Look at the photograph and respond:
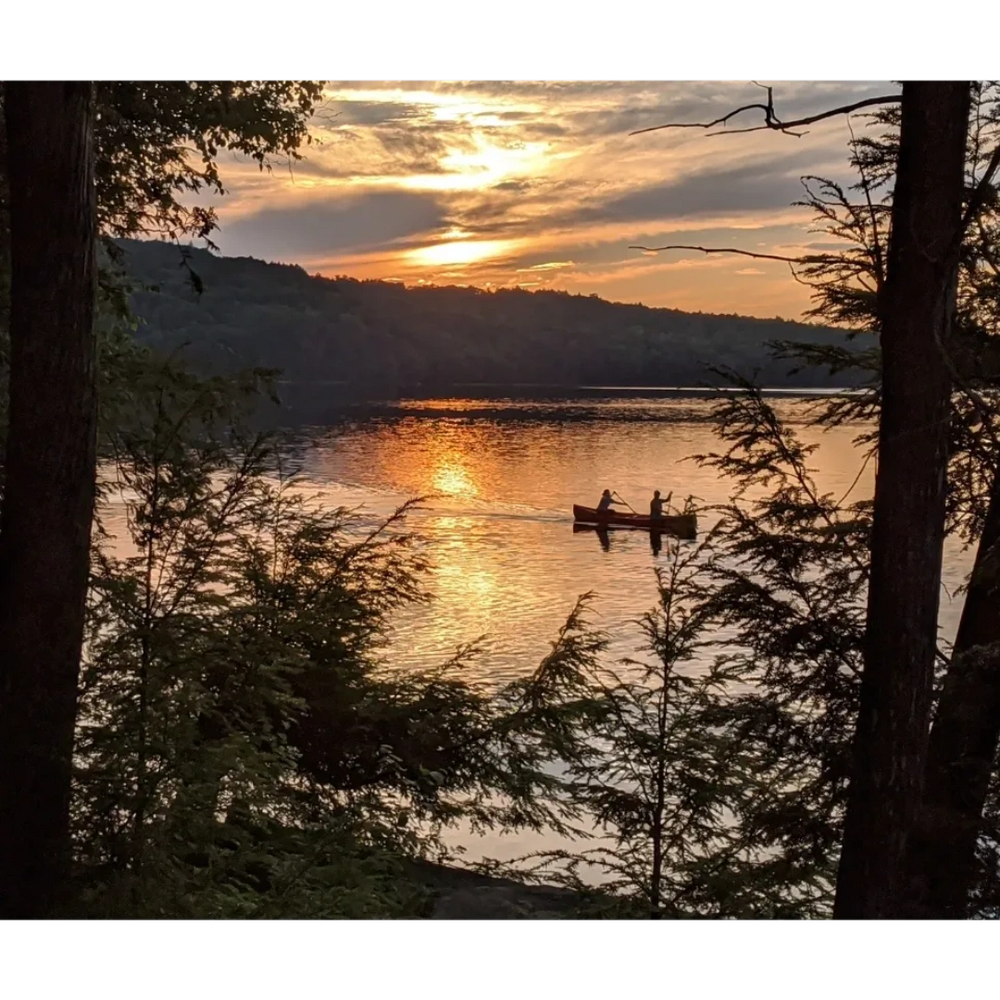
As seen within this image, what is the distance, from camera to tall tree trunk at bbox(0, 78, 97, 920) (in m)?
4.00

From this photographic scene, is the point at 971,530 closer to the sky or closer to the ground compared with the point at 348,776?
closer to the sky

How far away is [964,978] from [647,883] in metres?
5.98

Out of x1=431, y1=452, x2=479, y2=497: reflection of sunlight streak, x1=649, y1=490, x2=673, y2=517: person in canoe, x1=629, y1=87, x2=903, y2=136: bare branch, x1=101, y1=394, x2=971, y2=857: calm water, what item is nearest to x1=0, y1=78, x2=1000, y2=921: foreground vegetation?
x1=629, y1=87, x2=903, y2=136: bare branch

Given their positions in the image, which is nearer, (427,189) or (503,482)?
(427,189)

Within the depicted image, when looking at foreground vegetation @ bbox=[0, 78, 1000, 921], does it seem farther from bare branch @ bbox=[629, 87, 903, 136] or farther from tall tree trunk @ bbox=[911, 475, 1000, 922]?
bare branch @ bbox=[629, 87, 903, 136]

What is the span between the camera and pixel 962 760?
5316 millimetres

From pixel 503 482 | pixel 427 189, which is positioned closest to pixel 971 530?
pixel 427 189

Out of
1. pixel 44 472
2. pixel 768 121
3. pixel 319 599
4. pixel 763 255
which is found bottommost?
pixel 319 599

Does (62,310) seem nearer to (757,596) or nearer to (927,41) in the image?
(927,41)

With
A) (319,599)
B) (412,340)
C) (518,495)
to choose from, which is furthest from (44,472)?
(412,340)

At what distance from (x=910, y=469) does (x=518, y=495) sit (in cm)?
4772

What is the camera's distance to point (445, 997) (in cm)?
195

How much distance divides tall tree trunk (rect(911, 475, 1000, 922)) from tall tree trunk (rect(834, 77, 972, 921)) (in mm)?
620

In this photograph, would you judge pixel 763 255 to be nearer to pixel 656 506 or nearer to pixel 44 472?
pixel 44 472
